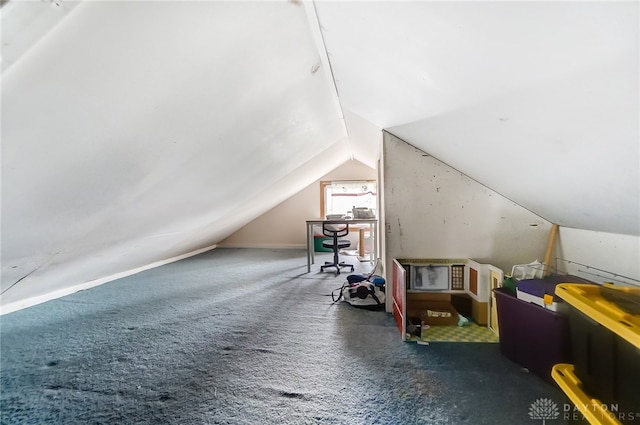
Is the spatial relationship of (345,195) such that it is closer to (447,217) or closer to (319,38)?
(447,217)

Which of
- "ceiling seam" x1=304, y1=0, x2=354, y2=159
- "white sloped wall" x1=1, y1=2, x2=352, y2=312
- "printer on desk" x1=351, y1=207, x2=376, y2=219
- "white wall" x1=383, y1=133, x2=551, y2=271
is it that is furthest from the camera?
"printer on desk" x1=351, y1=207, x2=376, y2=219

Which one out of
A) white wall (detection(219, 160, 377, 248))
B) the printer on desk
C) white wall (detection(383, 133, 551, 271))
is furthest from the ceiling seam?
white wall (detection(219, 160, 377, 248))

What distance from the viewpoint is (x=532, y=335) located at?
1497 mm

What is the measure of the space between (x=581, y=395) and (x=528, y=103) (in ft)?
3.68

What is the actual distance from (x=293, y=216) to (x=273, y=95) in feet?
14.4

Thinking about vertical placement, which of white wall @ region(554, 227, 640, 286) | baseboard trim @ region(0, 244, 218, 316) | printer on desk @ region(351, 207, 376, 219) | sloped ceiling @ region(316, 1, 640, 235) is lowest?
baseboard trim @ region(0, 244, 218, 316)

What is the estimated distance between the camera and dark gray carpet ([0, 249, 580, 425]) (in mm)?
1294

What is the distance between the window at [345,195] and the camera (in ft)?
19.1

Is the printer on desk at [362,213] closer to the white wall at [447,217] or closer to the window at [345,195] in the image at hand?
the white wall at [447,217]

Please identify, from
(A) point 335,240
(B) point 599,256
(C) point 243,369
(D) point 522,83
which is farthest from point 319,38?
(A) point 335,240

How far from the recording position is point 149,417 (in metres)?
1.28
